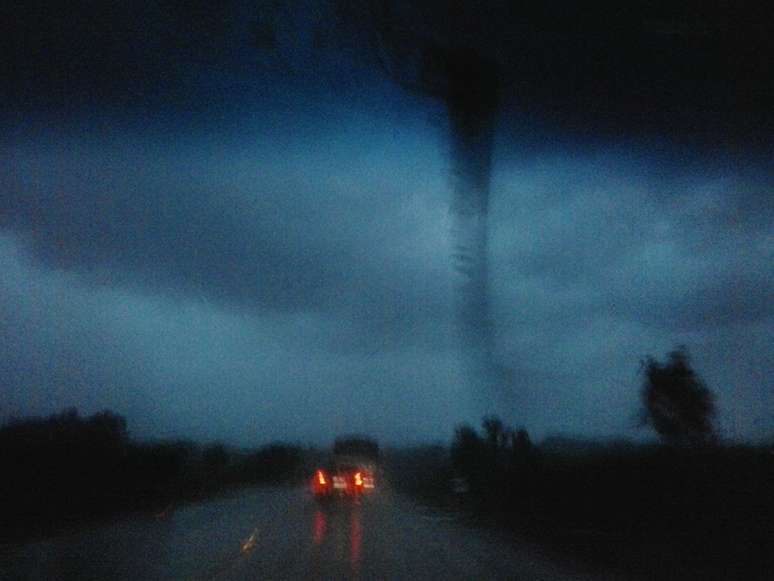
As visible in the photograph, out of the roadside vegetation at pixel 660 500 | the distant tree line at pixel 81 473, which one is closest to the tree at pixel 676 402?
the roadside vegetation at pixel 660 500

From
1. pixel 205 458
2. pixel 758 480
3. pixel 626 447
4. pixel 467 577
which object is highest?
pixel 205 458

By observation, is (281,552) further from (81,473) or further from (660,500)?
(81,473)

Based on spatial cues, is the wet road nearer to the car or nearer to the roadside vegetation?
the roadside vegetation

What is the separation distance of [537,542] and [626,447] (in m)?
12.6

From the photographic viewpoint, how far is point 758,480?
2912 cm

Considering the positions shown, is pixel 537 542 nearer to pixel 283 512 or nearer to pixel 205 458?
pixel 283 512

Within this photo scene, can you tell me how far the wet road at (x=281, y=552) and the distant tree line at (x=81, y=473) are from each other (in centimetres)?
672

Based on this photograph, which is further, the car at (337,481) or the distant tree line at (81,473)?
the car at (337,481)

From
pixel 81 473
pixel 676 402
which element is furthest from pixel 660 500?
pixel 81 473

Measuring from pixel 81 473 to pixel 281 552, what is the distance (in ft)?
108

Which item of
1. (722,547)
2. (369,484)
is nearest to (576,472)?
(722,547)

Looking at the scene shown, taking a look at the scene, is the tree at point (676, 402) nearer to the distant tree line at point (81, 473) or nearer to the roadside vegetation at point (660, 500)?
the roadside vegetation at point (660, 500)

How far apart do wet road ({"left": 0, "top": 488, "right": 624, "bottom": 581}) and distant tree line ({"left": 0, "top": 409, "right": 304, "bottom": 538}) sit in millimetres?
6716

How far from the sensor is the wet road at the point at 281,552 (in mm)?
20078
